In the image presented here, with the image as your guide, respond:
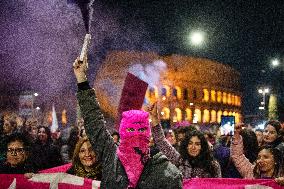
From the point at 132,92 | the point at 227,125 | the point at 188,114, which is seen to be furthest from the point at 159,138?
the point at 188,114

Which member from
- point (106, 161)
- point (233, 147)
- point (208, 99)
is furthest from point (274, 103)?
point (208, 99)

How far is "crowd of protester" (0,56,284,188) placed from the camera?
290cm

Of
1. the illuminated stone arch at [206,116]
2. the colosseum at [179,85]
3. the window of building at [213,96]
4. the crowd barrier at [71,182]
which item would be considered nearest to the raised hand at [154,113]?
the crowd barrier at [71,182]

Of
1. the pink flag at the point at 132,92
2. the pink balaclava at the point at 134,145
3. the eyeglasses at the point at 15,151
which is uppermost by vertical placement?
the pink flag at the point at 132,92

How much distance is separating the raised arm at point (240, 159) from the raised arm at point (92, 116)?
2.69m

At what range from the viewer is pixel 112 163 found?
9.78ft

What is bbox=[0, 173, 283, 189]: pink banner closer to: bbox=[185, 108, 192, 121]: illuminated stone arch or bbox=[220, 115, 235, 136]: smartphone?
bbox=[220, 115, 235, 136]: smartphone

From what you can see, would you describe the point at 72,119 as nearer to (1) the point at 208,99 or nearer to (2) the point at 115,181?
(1) the point at 208,99

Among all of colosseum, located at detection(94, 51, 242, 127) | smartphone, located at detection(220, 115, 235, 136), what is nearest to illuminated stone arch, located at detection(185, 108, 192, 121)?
colosseum, located at detection(94, 51, 242, 127)

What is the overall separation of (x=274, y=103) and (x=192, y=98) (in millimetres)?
37434

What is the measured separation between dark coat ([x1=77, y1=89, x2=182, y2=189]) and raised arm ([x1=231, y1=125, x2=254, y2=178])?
258 centimetres

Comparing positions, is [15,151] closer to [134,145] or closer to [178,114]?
[134,145]

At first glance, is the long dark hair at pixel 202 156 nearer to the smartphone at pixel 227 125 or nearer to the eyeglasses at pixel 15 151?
the smartphone at pixel 227 125

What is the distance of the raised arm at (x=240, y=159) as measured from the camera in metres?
5.24
